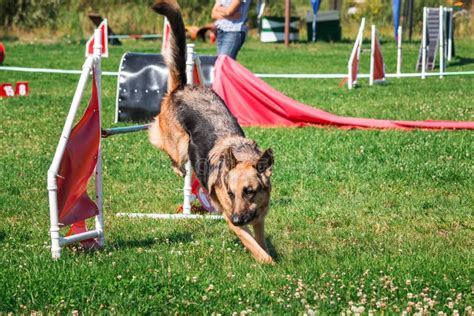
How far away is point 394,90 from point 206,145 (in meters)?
10.6

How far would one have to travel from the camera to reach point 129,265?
17.5 feet

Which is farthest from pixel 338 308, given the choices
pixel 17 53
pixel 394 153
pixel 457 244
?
pixel 17 53

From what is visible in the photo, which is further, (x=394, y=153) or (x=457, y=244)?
(x=394, y=153)

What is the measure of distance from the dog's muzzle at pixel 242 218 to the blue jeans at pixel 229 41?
647cm

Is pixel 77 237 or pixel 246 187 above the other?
pixel 246 187

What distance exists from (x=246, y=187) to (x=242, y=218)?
210 mm

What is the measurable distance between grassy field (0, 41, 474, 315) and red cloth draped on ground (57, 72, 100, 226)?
11.5 inches

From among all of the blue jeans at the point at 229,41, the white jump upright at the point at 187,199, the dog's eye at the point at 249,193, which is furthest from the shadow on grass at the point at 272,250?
the blue jeans at the point at 229,41

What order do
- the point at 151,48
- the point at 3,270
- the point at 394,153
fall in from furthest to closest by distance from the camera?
1. the point at 151,48
2. the point at 394,153
3. the point at 3,270

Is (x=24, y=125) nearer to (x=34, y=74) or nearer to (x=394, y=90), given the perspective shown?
(x=394, y=90)

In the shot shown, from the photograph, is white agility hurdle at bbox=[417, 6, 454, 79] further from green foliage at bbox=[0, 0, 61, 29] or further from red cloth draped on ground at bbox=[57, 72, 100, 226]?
green foliage at bbox=[0, 0, 61, 29]

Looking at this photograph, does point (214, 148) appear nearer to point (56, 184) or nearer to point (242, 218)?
point (242, 218)

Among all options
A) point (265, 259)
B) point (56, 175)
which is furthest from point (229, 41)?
point (56, 175)

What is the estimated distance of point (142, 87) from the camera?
12.4 m
